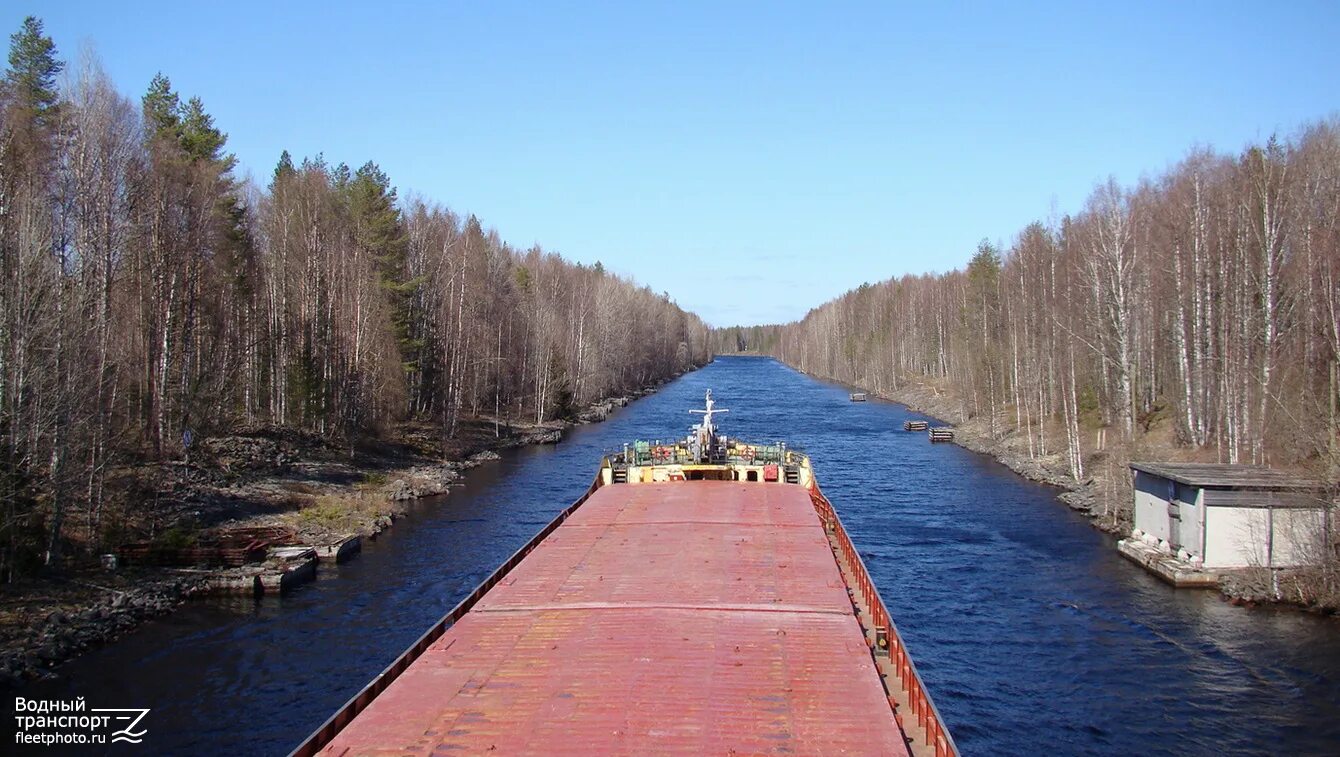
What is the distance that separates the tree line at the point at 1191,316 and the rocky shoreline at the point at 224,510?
35.5 meters

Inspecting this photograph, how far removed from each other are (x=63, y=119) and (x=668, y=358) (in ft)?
496

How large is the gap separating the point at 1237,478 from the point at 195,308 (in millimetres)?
46780

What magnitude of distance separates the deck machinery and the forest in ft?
53.7

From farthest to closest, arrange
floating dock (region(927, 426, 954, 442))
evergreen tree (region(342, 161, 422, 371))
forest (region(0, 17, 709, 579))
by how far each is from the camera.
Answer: floating dock (region(927, 426, 954, 442))
evergreen tree (region(342, 161, 422, 371))
forest (region(0, 17, 709, 579))

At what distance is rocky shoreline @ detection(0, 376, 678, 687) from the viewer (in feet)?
77.4

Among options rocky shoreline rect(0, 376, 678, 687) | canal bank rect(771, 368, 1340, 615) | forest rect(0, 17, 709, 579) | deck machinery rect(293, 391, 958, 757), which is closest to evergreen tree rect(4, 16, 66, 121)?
forest rect(0, 17, 709, 579)

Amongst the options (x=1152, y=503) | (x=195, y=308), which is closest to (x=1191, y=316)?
(x=1152, y=503)

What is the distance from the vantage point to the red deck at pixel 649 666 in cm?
1117

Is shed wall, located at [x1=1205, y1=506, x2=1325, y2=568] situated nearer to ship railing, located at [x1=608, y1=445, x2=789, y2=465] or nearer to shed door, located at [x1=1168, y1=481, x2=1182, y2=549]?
shed door, located at [x1=1168, y1=481, x2=1182, y2=549]

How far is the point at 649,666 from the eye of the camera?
1355cm

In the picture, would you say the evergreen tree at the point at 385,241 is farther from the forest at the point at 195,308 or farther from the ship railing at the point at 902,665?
the ship railing at the point at 902,665

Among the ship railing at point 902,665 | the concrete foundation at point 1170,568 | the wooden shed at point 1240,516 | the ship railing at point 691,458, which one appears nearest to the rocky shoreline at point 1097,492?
the concrete foundation at point 1170,568

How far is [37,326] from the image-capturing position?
2603cm

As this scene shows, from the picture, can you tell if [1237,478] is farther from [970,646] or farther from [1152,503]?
[970,646]
